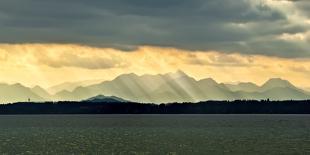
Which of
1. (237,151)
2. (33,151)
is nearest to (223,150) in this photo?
(237,151)

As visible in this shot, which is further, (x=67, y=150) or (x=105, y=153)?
(x=67, y=150)

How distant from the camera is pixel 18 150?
417 ft

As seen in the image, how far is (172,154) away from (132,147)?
22.5m

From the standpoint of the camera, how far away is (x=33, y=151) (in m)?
125

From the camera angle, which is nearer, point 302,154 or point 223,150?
point 302,154

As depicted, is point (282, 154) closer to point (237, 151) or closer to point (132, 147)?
point (237, 151)

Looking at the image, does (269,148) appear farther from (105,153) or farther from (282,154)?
(105,153)

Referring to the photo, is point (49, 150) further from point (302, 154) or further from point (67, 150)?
point (302, 154)

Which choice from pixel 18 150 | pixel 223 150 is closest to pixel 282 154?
pixel 223 150

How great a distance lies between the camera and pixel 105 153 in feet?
390

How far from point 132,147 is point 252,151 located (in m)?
31.2

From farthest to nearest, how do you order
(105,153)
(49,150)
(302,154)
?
(49,150)
(105,153)
(302,154)

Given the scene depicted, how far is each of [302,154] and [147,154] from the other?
33109 mm

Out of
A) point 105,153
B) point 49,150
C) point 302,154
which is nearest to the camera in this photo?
point 302,154
